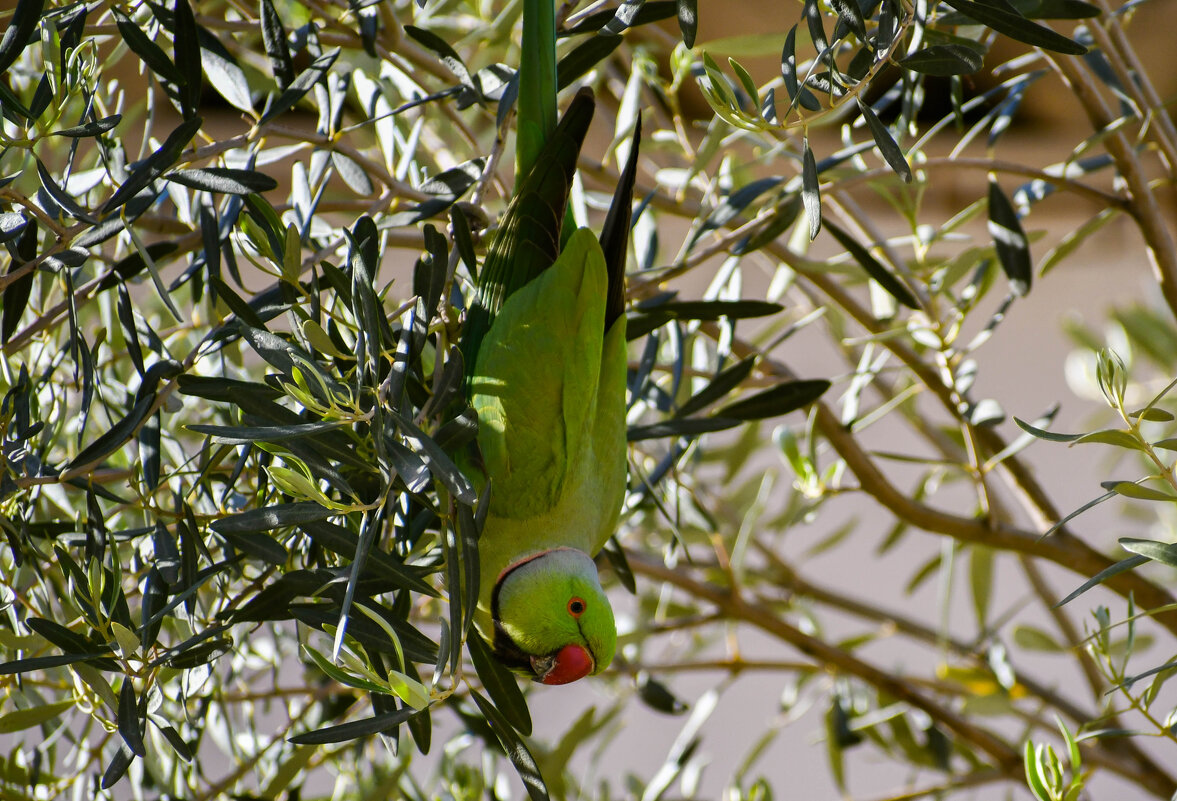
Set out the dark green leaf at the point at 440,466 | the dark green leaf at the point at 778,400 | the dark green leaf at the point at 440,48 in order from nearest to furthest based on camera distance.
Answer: the dark green leaf at the point at 440,466 < the dark green leaf at the point at 440,48 < the dark green leaf at the point at 778,400

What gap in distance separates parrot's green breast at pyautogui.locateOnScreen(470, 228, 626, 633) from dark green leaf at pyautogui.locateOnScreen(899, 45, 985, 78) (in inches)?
12.0

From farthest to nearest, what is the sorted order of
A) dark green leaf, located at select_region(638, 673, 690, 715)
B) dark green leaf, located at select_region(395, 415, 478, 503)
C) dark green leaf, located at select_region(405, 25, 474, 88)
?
1. dark green leaf, located at select_region(638, 673, 690, 715)
2. dark green leaf, located at select_region(405, 25, 474, 88)
3. dark green leaf, located at select_region(395, 415, 478, 503)

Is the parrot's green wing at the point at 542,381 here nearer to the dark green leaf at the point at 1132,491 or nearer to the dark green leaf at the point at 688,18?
the dark green leaf at the point at 688,18

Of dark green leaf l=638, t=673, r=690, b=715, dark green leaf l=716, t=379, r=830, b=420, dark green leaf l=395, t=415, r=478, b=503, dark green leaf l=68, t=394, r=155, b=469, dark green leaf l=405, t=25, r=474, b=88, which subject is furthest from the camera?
dark green leaf l=638, t=673, r=690, b=715

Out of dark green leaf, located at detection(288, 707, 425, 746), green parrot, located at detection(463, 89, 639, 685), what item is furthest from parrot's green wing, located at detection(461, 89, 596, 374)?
dark green leaf, located at detection(288, 707, 425, 746)

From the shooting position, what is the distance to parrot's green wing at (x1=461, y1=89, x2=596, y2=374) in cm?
74

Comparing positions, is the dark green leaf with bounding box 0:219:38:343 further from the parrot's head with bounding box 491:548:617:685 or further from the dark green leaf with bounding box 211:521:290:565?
the parrot's head with bounding box 491:548:617:685

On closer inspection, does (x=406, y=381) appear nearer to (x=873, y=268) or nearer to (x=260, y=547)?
(x=260, y=547)

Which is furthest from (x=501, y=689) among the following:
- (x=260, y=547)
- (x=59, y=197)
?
(x=59, y=197)

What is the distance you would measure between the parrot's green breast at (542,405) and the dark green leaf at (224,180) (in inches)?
8.4

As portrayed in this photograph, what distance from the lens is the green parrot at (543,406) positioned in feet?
2.41

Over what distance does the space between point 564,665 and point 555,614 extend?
1.6 inches

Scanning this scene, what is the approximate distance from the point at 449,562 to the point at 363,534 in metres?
0.05

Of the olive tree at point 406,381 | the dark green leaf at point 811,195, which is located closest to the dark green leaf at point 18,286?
the olive tree at point 406,381
